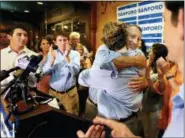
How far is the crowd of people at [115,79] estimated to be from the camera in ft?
3.90

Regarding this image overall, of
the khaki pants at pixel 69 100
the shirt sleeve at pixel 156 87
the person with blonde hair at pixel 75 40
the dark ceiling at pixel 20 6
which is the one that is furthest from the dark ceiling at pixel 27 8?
the shirt sleeve at pixel 156 87

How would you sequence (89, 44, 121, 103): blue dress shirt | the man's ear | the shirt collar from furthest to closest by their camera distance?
(89, 44, 121, 103): blue dress shirt < the shirt collar < the man's ear

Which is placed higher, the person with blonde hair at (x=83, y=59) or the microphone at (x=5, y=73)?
the person with blonde hair at (x=83, y=59)

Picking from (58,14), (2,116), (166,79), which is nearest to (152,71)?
(166,79)

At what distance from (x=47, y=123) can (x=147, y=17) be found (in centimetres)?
70

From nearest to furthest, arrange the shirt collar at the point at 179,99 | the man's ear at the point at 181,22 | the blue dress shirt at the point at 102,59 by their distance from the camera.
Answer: the man's ear at the point at 181,22, the shirt collar at the point at 179,99, the blue dress shirt at the point at 102,59

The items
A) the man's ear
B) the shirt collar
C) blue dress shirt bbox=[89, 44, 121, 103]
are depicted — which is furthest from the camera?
blue dress shirt bbox=[89, 44, 121, 103]

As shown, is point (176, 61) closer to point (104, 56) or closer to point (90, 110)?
point (104, 56)

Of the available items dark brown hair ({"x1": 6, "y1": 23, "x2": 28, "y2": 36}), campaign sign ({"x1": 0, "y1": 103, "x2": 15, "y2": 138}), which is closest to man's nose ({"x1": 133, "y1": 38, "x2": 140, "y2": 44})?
dark brown hair ({"x1": 6, "y1": 23, "x2": 28, "y2": 36})

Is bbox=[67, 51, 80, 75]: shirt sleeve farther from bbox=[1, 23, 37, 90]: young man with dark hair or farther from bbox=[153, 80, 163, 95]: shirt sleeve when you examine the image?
bbox=[153, 80, 163, 95]: shirt sleeve

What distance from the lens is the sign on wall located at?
1.19 m

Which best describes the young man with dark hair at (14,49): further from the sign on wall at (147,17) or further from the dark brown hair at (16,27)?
the sign on wall at (147,17)

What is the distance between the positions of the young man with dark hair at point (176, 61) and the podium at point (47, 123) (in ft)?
0.27

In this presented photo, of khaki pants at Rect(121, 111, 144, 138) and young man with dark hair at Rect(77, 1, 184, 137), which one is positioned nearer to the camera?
young man with dark hair at Rect(77, 1, 184, 137)
